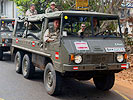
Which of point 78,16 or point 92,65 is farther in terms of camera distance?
point 78,16

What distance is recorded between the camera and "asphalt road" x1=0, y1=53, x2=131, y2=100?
Result: 689 centimetres

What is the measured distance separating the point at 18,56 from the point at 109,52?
444cm

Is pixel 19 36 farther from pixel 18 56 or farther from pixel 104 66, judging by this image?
pixel 104 66

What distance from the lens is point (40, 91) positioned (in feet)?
24.6

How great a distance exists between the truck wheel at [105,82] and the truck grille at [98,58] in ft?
3.02

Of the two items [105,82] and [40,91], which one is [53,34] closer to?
[40,91]

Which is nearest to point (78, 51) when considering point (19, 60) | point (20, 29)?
point (19, 60)

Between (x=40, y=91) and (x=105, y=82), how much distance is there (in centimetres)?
178

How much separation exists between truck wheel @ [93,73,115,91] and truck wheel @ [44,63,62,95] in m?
1.40

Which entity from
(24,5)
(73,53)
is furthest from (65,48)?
(24,5)

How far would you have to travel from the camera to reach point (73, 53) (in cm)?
623

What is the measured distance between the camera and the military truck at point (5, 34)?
41.9 feet

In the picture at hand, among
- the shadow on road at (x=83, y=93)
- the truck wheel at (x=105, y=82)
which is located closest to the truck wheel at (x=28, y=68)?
the shadow on road at (x=83, y=93)

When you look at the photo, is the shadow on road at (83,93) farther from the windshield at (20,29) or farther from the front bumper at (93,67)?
the windshield at (20,29)
